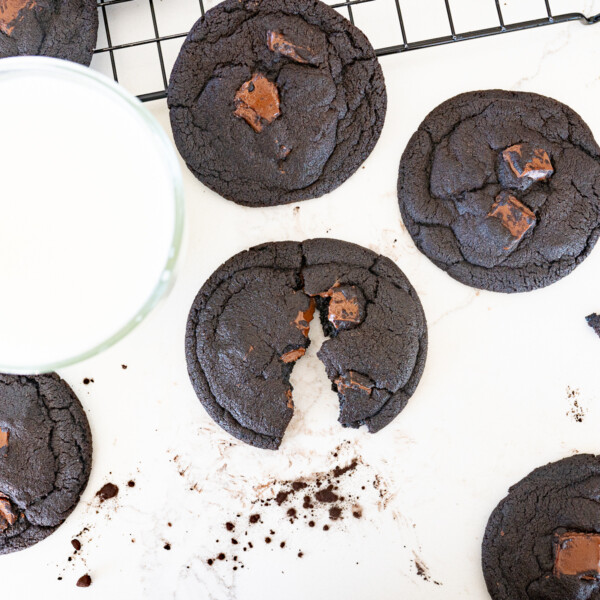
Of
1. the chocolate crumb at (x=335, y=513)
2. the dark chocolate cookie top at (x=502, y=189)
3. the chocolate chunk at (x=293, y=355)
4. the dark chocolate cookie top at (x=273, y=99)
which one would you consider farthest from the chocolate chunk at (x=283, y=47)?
the chocolate crumb at (x=335, y=513)

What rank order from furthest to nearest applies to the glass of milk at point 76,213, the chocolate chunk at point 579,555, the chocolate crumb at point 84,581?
1. the chocolate crumb at point 84,581
2. the chocolate chunk at point 579,555
3. the glass of milk at point 76,213

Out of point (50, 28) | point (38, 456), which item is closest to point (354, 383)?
point (38, 456)

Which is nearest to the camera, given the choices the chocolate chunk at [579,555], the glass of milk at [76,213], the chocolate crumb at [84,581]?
the glass of milk at [76,213]

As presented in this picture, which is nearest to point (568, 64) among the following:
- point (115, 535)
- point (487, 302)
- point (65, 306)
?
point (487, 302)

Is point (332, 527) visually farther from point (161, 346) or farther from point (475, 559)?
point (161, 346)

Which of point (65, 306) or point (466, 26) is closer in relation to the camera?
point (65, 306)

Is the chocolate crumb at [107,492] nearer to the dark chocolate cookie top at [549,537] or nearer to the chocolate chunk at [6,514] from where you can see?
the chocolate chunk at [6,514]
